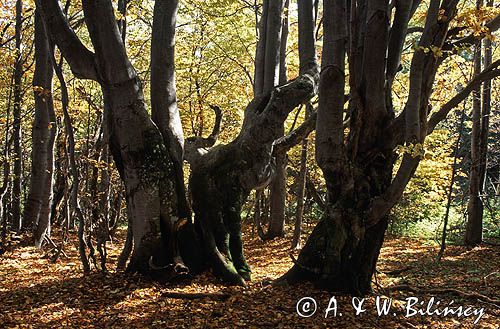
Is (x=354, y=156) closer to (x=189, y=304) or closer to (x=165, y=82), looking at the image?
(x=189, y=304)

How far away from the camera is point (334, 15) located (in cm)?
510

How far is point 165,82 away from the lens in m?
6.21

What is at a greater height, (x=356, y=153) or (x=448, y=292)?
(x=356, y=153)

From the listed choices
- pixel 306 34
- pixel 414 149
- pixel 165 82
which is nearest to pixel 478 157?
pixel 306 34

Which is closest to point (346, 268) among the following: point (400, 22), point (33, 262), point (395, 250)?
point (400, 22)

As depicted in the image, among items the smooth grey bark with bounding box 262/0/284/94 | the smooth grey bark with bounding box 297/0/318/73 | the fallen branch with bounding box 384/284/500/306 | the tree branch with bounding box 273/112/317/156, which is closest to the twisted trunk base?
the fallen branch with bounding box 384/284/500/306

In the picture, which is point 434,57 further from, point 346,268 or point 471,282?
point 471,282

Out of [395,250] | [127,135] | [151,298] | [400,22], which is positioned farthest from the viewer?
[395,250]

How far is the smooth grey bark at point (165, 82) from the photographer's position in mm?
6152

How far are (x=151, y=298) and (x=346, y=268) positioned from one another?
7.96 feet

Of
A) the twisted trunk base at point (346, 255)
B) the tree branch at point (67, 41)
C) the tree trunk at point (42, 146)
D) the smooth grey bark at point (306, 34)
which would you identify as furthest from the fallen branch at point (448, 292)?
the tree trunk at point (42, 146)

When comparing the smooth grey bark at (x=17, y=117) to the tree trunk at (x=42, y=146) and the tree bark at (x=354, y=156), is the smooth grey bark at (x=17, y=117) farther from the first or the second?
the tree bark at (x=354, y=156)

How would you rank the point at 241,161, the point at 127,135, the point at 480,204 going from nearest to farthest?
1. the point at 127,135
2. the point at 241,161
3. the point at 480,204

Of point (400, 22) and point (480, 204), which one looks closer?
point (400, 22)
